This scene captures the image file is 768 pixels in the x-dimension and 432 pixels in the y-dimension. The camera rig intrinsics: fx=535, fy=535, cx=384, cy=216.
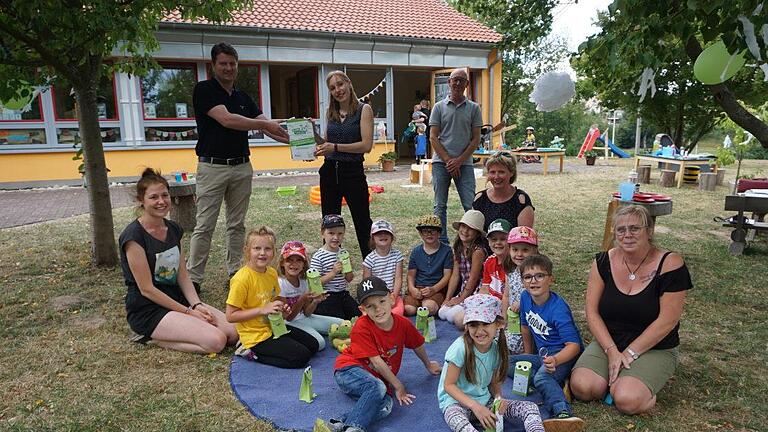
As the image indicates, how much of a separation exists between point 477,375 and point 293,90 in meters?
15.1

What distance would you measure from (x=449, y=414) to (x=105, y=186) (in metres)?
4.49

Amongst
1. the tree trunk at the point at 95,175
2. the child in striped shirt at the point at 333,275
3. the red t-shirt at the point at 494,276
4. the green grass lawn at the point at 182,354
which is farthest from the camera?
the tree trunk at the point at 95,175

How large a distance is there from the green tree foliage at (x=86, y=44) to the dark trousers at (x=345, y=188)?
Result: 6.30 feet

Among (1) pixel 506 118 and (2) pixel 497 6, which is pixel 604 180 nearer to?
(2) pixel 497 6

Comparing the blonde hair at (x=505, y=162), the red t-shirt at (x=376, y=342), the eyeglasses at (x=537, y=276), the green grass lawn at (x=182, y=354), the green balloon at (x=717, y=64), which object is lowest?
the green grass lawn at (x=182, y=354)

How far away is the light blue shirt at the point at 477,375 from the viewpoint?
2.67 meters

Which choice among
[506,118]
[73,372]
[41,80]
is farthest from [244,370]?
[506,118]

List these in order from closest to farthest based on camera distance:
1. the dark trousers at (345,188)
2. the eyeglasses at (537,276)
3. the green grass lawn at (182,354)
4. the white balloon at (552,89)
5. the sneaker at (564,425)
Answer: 1. the sneaker at (564,425)
2. the green grass lawn at (182,354)
3. the eyeglasses at (537,276)
4. the dark trousers at (345,188)
5. the white balloon at (552,89)

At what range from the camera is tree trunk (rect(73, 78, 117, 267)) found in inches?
212

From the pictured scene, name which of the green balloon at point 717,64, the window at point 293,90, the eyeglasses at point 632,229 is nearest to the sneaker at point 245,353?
the eyeglasses at point 632,229

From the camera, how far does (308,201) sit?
32.6 feet

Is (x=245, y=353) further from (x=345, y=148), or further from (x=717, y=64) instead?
(x=717, y=64)

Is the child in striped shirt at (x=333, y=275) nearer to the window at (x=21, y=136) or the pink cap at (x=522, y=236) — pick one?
the pink cap at (x=522, y=236)

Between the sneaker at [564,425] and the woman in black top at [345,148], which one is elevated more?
the woman in black top at [345,148]
